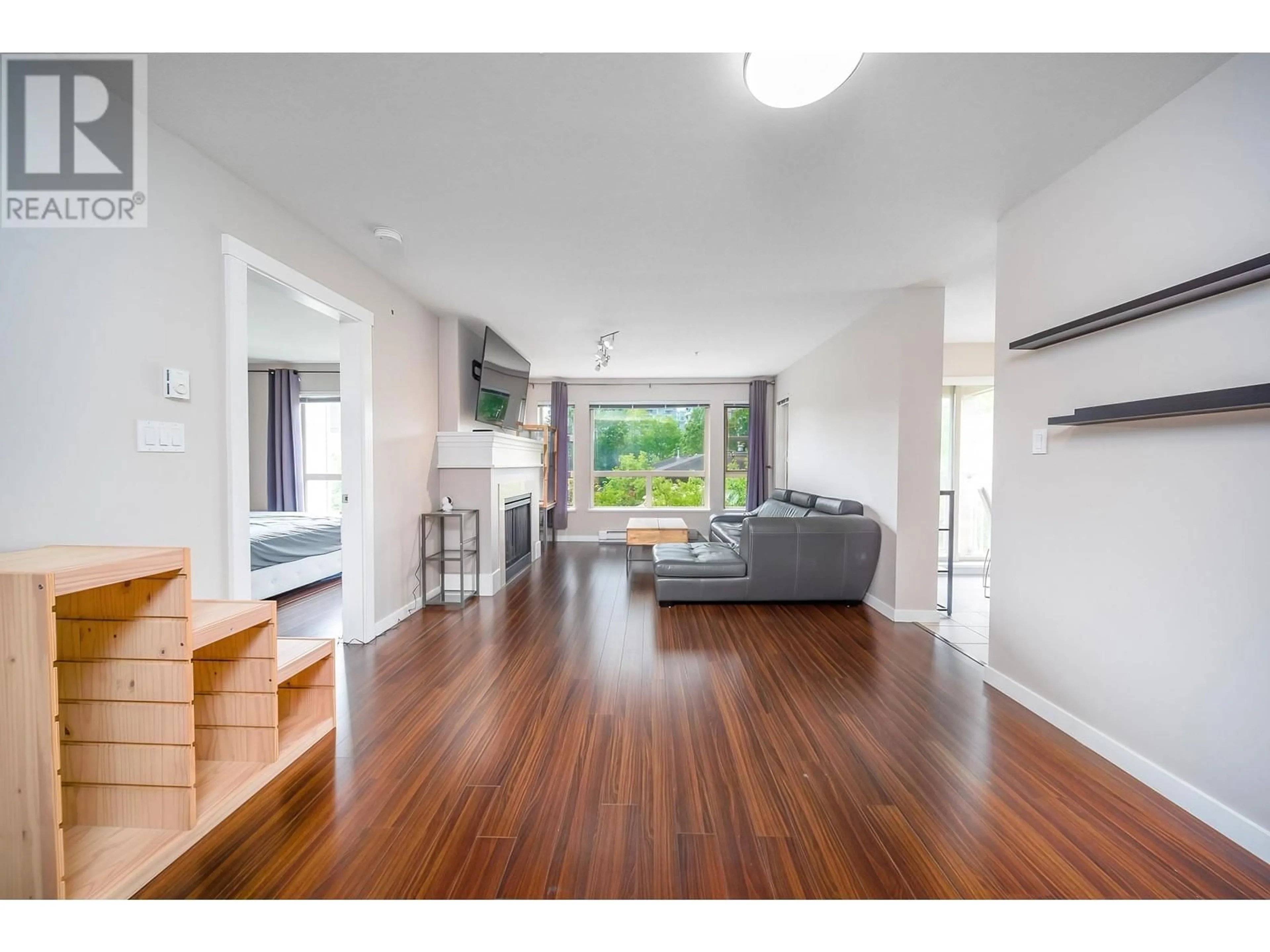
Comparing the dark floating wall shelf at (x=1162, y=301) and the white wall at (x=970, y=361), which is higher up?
the white wall at (x=970, y=361)

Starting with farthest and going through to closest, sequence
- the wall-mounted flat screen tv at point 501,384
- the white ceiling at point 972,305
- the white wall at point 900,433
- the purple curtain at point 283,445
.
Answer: the purple curtain at point 283,445 < the wall-mounted flat screen tv at point 501,384 < the white wall at point 900,433 < the white ceiling at point 972,305

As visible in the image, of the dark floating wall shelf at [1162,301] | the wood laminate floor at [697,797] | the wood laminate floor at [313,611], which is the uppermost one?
the dark floating wall shelf at [1162,301]

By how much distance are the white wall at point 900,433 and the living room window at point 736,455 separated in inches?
115

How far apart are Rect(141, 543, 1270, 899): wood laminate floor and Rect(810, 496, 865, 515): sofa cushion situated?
4.88ft

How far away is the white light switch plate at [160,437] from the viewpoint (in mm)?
1624

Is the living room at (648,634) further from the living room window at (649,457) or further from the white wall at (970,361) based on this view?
the living room window at (649,457)

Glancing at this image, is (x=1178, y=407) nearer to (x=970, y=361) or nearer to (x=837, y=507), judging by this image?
(x=837, y=507)

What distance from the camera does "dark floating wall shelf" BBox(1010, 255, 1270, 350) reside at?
51.1 inches

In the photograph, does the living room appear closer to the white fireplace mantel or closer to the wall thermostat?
the wall thermostat

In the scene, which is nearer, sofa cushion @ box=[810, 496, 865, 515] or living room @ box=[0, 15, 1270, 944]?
living room @ box=[0, 15, 1270, 944]

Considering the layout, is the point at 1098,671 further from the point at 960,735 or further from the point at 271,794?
the point at 271,794

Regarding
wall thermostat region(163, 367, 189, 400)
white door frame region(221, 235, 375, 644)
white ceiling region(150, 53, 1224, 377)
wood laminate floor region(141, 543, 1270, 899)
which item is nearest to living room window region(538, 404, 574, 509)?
white ceiling region(150, 53, 1224, 377)

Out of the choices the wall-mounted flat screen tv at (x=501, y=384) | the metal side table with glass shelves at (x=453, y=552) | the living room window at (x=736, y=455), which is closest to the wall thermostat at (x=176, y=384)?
the metal side table with glass shelves at (x=453, y=552)

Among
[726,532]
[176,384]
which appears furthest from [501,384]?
[176,384]
